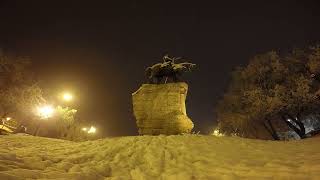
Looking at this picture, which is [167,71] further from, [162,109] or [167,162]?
[167,162]

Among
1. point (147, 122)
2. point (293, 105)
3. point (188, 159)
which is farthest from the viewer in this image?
point (293, 105)

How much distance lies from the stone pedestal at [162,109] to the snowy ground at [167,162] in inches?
166

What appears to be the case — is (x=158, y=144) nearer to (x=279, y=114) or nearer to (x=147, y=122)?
(x=147, y=122)

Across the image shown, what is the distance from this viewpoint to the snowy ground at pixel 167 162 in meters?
6.76

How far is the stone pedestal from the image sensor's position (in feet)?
52.7

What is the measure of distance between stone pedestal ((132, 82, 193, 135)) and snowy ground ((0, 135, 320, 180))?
421cm

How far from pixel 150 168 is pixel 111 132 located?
6265 cm

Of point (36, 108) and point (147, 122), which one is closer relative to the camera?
point (147, 122)

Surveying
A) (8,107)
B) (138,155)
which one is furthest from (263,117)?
(8,107)

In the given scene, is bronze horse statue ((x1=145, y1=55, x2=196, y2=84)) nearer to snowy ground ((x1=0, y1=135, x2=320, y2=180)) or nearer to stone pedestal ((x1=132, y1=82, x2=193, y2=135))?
stone pedestal ((x1=132, y1=82, x2=193, y2=135))

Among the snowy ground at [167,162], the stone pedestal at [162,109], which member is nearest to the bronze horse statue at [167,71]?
the stone pedestal at [162,109]

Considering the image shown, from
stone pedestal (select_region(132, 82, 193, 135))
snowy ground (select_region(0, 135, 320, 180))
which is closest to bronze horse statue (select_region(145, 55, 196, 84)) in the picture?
stone pedestal (select_region(132, 82, 193, 135))

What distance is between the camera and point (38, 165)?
276 inches

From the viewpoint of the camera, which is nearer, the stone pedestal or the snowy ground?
the snowy ground
